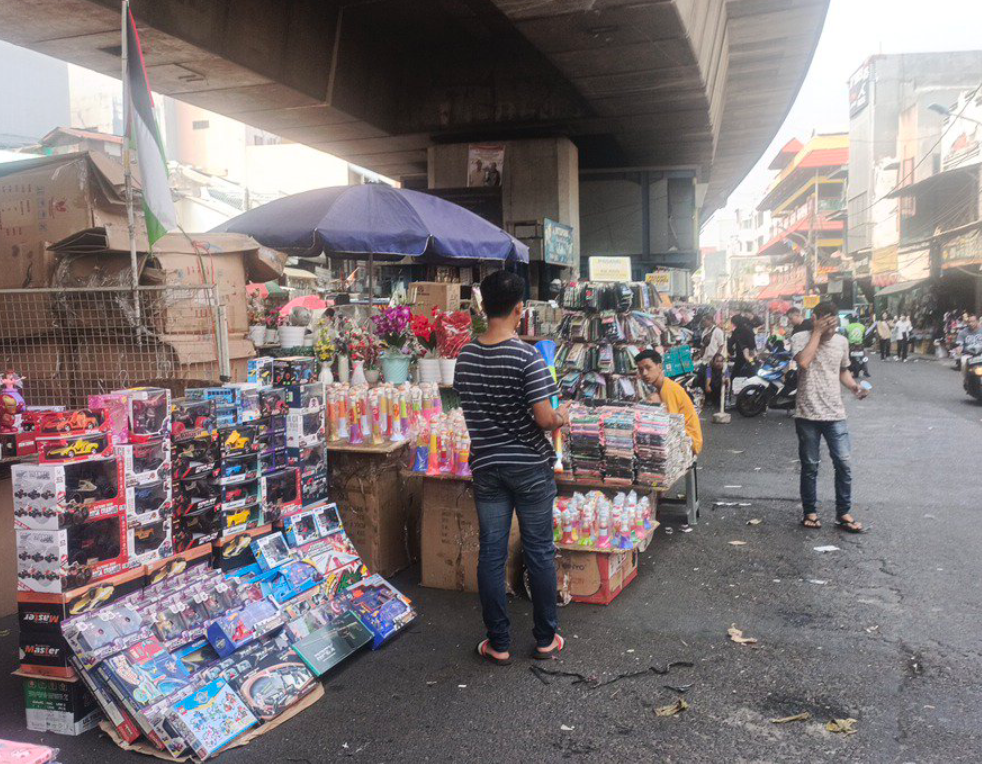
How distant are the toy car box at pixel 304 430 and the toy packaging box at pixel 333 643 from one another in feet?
3.70

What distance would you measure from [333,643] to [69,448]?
68.8 inches

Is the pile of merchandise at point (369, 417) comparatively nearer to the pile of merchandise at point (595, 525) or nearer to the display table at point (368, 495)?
the display table at point (368, 495)

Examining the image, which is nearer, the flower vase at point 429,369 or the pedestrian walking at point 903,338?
the flower vase at point 429,369

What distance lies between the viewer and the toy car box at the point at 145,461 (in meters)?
3.71

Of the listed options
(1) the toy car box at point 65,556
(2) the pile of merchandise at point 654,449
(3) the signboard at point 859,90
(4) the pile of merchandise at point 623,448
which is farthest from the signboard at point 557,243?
(3) the signboard at point 859,90

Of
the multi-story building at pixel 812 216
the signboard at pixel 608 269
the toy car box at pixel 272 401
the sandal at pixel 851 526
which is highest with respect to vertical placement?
the multi-story building at pixel 812 216

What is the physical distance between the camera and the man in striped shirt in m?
4.04

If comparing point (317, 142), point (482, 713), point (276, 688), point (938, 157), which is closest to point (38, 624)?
point (276, 688)

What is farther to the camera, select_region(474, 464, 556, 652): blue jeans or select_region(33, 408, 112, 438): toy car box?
select_region(474, 464, 556, 652): blue jeans

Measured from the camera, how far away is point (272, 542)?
4.50 m

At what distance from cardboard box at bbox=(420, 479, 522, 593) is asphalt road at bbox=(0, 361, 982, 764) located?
0.50ft

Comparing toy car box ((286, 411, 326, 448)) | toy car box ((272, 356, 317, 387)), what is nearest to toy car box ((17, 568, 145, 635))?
toy car box ((286, 411, 326, 448))

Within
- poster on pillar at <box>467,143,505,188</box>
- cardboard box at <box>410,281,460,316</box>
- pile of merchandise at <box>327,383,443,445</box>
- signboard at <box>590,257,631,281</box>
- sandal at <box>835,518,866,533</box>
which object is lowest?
sandal at <box>835,518,866,533</box>

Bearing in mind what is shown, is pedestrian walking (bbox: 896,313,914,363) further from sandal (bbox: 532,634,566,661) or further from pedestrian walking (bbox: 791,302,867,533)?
sandal (bbox: 532,634,566,661)
